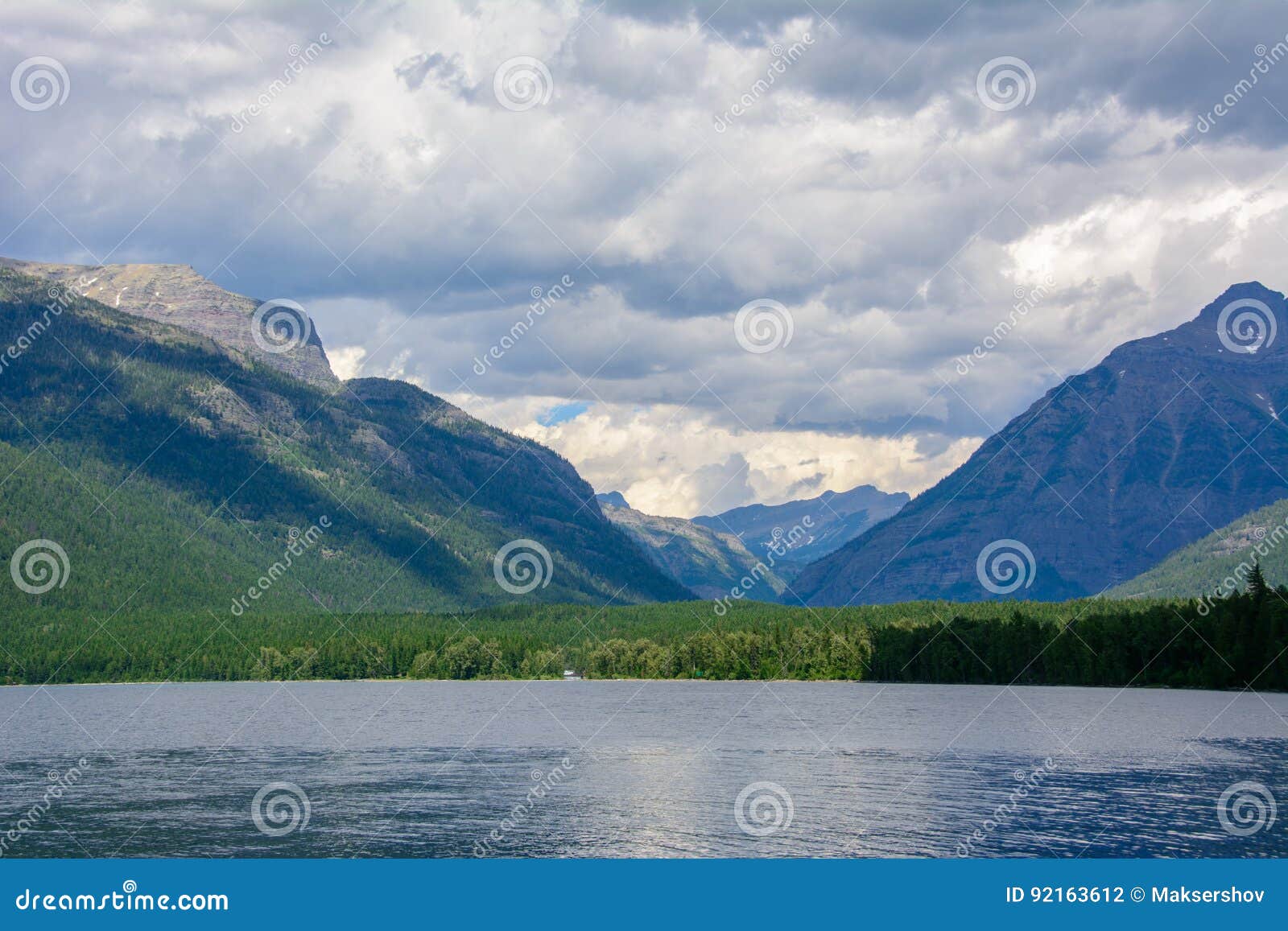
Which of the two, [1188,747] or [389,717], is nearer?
[1188,747]

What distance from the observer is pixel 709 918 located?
52625 mm

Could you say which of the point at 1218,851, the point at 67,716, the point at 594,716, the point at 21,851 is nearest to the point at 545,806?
the point at 21,851

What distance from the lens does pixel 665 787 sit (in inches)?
3740

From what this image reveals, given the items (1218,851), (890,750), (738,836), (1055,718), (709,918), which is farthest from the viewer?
(1055,718)

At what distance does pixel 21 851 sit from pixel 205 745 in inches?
2793

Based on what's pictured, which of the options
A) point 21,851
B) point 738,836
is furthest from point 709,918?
point 21,851

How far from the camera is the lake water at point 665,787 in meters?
71.2

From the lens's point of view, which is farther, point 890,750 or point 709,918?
point 890,750

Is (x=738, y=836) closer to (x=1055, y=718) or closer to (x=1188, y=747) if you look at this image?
(x=1188, y=747)

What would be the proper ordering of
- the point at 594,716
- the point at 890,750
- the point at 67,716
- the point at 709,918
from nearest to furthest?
the point at 709,918
the point at 890,750
the point at 594,716
the point at 67,716

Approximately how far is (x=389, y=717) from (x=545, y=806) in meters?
101

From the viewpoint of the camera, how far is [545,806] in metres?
85.8

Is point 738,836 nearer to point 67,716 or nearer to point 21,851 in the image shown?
point 21,851

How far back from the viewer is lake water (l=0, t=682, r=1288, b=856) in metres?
71.2
